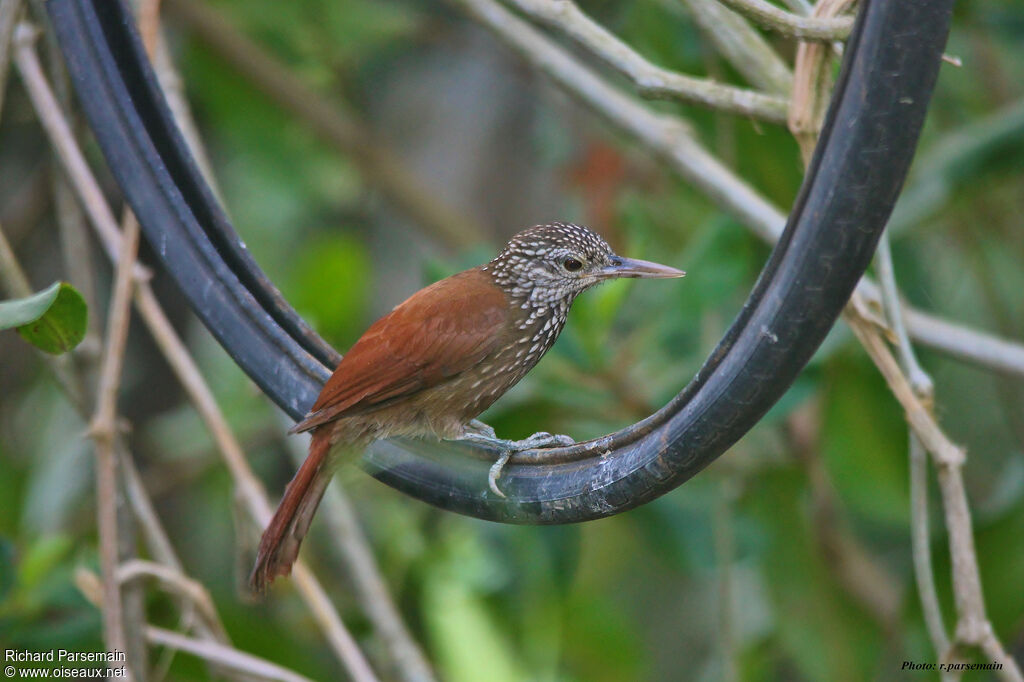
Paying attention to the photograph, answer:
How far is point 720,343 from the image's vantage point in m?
1.44

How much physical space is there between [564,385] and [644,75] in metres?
1.29

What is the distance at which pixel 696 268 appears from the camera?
3.21 meters

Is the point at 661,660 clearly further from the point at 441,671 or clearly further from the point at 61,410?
the point at 61,410

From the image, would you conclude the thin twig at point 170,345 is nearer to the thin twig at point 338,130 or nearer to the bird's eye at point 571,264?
the bird's eye at point 571,264

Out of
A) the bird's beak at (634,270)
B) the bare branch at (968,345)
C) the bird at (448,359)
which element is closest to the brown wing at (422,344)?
the bird at (448,359)

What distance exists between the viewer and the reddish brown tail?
1989mm

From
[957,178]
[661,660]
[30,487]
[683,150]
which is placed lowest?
[661,660]

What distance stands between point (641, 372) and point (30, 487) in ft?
7.85

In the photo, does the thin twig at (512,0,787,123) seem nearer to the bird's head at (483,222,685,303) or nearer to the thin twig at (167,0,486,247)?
the bird's head at (483,222,685,303)

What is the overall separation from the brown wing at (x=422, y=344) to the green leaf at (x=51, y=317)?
0.46 m

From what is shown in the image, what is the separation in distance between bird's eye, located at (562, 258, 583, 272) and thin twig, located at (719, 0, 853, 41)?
829 millimetres

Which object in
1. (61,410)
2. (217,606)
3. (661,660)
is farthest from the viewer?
(661,660)

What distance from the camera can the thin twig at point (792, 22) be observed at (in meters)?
1.78

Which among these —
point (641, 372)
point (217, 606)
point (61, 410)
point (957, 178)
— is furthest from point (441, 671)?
point (957, 178)
